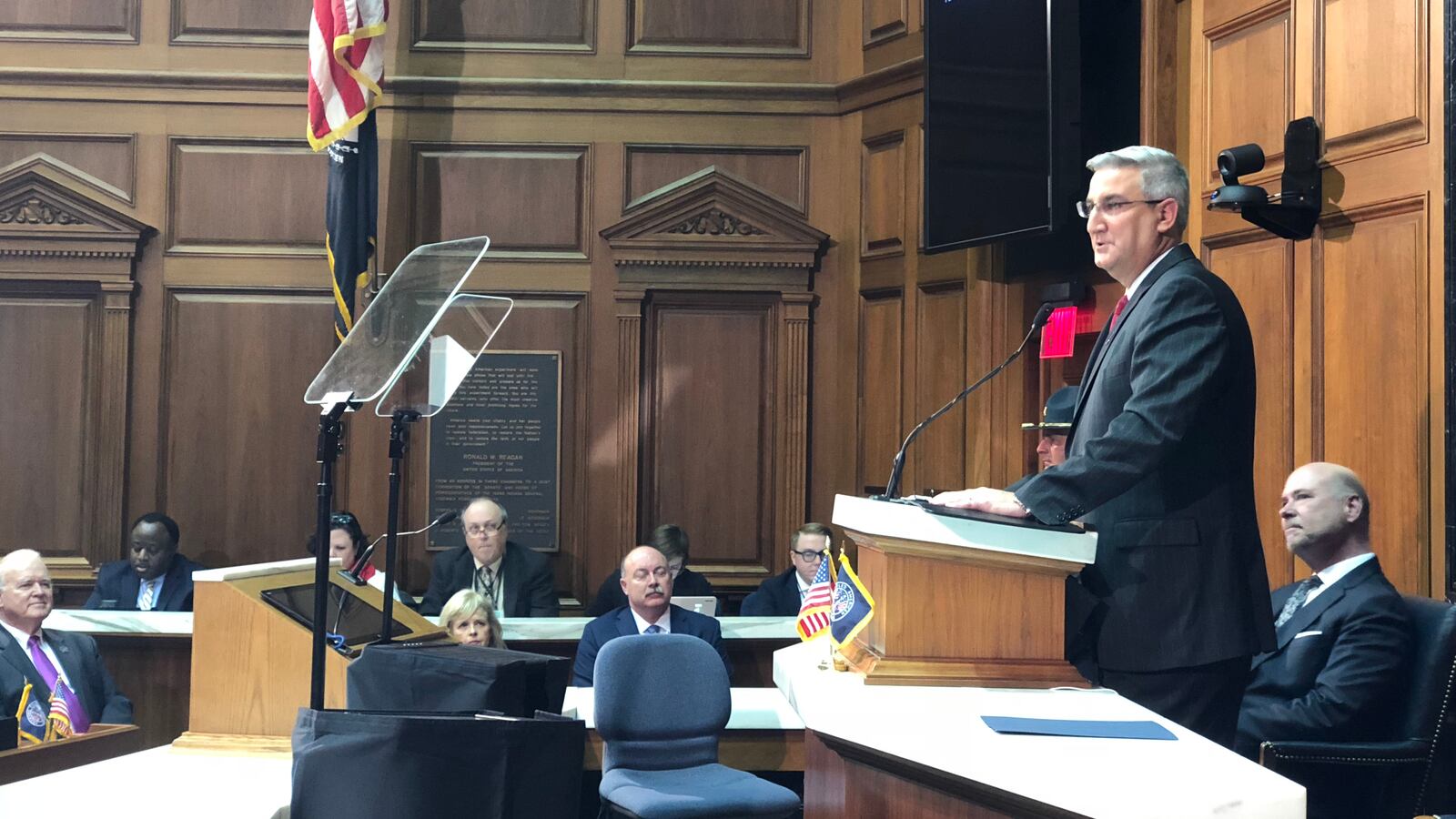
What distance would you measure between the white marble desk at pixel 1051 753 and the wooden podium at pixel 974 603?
0.04 m

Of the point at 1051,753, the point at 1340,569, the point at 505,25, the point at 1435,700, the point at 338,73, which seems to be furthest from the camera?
the point at 505,25

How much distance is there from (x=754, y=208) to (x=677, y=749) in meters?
3.59

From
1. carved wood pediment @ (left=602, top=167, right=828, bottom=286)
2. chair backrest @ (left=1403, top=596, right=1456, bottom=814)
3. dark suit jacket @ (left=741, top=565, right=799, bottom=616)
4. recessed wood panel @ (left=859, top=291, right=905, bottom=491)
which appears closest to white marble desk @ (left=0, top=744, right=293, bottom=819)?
chair backrest @ (left=1403, top=596, right=1456, bottom=814)

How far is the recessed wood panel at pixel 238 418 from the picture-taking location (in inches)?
286

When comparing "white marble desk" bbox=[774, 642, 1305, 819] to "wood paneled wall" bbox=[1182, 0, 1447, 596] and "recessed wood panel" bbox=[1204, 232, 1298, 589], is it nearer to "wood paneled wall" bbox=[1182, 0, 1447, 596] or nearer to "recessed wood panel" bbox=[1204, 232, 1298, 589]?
"wood paneled wall" bbox=[1182, 0, 1447, 596]

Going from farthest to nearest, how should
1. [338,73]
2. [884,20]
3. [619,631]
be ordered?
[884,20]
[338,73]
[619,631]

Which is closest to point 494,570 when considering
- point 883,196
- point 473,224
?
point 473,224

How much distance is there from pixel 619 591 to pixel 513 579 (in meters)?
0.52

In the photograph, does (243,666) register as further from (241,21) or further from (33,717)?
(241,21)

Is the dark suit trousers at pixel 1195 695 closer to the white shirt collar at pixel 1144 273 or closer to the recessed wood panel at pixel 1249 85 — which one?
the white shirt collar at pixel 1144 273

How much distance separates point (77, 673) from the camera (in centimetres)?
477

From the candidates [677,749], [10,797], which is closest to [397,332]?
[10,797]

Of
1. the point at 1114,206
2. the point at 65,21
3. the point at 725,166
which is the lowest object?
the point at 1114,206

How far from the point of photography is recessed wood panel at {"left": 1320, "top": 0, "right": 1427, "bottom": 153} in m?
3.96
